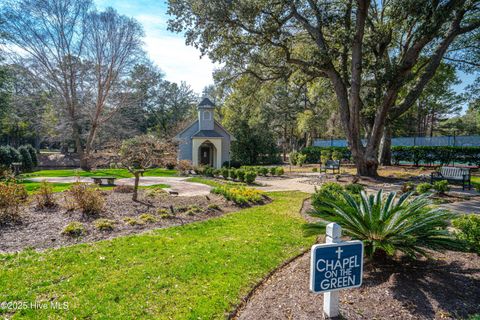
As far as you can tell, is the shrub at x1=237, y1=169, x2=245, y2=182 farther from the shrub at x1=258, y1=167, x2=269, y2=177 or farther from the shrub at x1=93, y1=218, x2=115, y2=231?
the shrub at x1=93, y1=218, x2=115, y2=231

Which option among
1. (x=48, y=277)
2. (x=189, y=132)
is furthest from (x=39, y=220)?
(x=189, y=132)

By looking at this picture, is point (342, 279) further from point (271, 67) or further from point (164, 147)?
point (271, 67)

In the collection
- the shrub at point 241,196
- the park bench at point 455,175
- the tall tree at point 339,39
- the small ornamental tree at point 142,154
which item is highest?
the tall tree at point 339,39

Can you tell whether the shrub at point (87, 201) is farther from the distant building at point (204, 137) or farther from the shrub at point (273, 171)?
the distant building at point (204, 137)

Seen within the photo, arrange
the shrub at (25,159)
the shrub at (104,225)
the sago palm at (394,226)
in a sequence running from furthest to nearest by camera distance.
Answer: the shrub at (25,159)
the shrub at (104,225)
the sago palm at (394,226)

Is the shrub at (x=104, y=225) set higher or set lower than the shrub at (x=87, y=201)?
lower

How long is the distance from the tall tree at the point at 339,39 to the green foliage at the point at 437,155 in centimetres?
742

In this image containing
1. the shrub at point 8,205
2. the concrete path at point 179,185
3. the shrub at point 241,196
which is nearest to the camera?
the shrub at point 8,205

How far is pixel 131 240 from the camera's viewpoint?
5.28m

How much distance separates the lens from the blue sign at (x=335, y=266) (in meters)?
2.50

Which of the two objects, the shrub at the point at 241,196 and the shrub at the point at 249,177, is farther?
the shrub at the point at 249,177

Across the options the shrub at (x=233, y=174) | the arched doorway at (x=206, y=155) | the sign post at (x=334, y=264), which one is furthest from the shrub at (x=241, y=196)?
the arched doorway at (x=206, y=155)

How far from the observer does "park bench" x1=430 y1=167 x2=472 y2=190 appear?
11.2 metres

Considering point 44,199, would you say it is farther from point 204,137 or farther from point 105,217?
point 204,137
